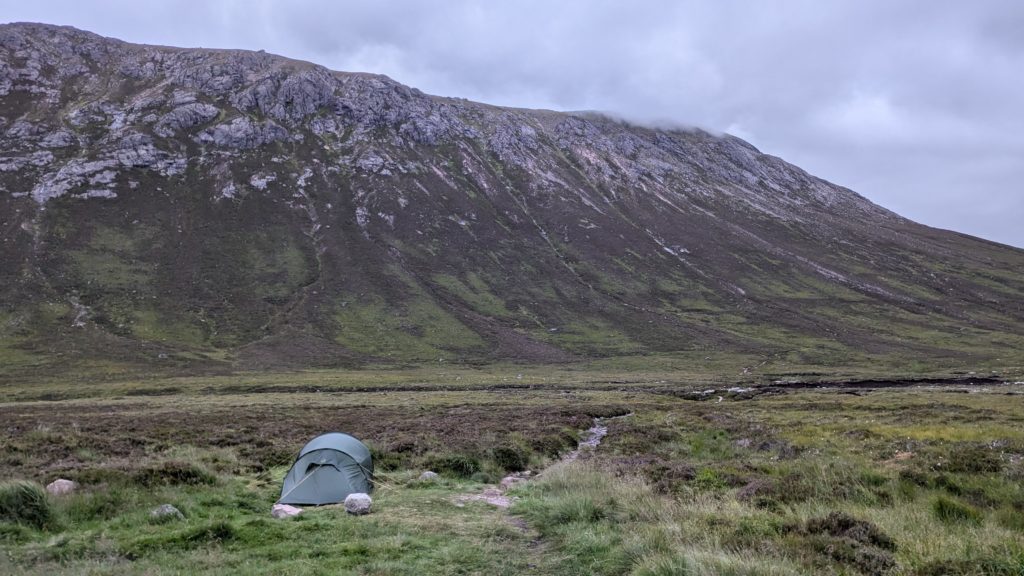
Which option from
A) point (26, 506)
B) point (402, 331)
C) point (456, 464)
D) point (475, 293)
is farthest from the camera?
point (475, 293)

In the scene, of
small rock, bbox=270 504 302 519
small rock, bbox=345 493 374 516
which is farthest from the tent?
small rock, bbox=345 493 374 516

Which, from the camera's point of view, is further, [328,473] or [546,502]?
[328,473]

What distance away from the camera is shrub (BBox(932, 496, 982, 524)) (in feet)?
32.2

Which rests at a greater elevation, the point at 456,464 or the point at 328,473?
the point at 328,473

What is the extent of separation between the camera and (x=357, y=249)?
132 metres

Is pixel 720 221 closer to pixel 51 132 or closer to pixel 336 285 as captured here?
pixel 336 285

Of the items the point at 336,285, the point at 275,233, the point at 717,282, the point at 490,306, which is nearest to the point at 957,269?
the point at 717,282

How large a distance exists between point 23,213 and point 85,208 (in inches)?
418

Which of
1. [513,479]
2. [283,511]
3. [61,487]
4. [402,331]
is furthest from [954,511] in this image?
[402,331]

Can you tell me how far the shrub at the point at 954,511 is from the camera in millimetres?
9805

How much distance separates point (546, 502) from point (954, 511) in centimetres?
801

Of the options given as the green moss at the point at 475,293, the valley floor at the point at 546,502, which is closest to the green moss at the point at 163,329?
the green moss at the point at 475,293

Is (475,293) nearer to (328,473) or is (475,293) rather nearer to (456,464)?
(456,464)

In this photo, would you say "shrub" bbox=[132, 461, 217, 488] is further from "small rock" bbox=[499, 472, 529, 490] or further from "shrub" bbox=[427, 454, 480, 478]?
"small rock" bbox=[499, 472, 529, 490]
